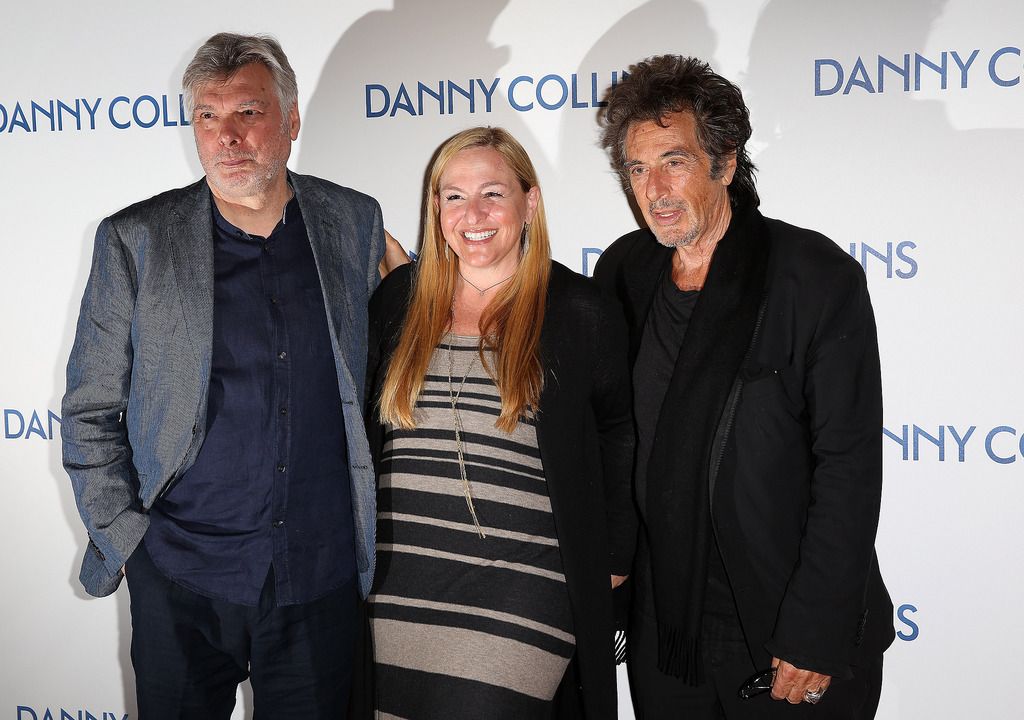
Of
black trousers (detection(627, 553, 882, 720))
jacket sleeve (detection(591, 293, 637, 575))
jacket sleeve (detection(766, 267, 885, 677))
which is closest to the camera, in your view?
jacket sleeve (detection(766, 267, 885, 677))

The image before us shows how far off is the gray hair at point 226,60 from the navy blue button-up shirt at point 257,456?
35cm

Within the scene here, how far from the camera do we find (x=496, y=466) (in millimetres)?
1853

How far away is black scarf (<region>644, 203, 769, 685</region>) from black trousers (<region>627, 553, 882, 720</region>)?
61mm

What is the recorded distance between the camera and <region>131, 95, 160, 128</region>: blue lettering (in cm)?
272

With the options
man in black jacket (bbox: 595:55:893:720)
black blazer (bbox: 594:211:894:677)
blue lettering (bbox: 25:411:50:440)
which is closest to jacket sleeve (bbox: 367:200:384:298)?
man in black jacket (bbox: 595:55:893:720)

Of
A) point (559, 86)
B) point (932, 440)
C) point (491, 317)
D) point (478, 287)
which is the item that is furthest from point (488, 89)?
point (932, 440)

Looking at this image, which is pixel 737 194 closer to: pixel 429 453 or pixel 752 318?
pixel 752 318

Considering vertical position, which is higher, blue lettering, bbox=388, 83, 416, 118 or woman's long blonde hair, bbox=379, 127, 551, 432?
blue lettering, bbox=388, 83, 416, 118

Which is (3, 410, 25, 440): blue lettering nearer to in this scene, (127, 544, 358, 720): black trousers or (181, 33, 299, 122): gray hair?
(127, 544, 358, 720): black trousers

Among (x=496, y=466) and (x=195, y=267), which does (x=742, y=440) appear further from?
(x=195, y=267)

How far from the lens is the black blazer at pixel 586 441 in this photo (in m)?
1.86

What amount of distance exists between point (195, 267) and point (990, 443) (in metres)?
2.14

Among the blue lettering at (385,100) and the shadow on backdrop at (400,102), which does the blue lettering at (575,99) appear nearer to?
the shadow on backdrop at (400,102)

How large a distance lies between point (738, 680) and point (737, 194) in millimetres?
1127
